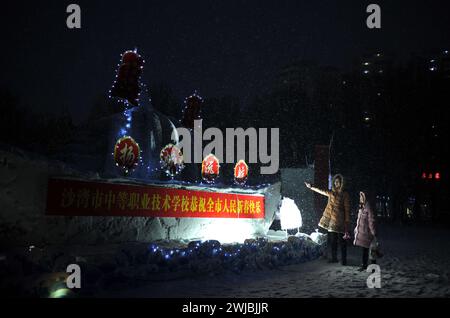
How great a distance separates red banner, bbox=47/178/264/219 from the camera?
739 centimetres

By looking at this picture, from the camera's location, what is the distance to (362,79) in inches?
1137

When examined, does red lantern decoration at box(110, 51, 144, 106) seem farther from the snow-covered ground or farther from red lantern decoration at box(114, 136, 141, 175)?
the snow-covered ground

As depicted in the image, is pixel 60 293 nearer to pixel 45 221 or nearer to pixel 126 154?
pixel 45 221

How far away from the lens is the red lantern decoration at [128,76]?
12.8 meters

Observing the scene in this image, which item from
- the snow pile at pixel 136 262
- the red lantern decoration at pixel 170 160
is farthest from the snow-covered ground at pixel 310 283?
the red lantern decoration at pixel 170 160

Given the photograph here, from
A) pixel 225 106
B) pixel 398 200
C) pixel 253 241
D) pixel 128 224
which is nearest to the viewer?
pixel 128 224

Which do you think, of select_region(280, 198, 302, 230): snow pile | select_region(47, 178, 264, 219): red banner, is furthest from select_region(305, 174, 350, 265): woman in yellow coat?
select_region(47, 178, 264, 219): red banner

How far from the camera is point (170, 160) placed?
1439 cm

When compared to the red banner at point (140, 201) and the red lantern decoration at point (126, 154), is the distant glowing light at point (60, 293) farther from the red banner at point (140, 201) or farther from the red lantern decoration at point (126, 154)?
the red lantern decoration at point (126, 154)

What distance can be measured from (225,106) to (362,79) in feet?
35.5

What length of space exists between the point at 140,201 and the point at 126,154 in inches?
104
